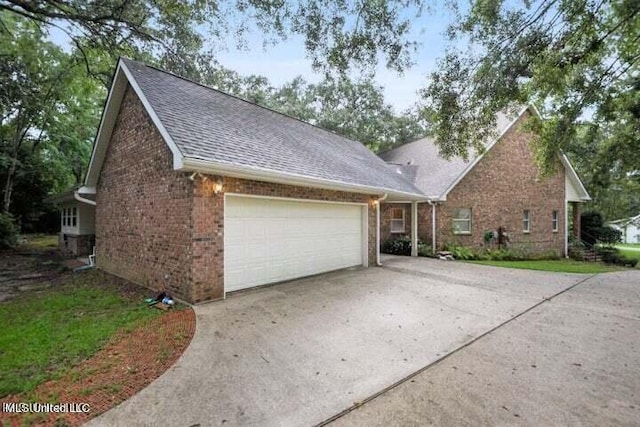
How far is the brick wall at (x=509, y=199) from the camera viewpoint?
13445 millimetres

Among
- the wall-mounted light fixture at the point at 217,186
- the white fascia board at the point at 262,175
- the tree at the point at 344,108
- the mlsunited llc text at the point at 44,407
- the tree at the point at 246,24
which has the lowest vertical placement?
the mlsunited llc text at the point at 44,407

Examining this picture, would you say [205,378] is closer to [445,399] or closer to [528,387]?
[445,399]

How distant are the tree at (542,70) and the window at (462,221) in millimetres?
5276

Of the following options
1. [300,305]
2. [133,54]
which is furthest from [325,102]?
[300,305]

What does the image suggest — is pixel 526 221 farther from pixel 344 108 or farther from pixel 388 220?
pixel 344 108

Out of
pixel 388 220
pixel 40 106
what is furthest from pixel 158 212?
pixel 40 106

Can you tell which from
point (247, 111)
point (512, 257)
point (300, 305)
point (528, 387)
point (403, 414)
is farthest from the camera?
point (512, 257)

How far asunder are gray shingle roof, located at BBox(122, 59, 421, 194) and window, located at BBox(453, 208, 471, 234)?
12.5 feet

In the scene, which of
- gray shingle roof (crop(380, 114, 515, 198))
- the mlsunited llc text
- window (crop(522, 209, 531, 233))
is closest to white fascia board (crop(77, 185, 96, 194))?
the mlsunited llc text

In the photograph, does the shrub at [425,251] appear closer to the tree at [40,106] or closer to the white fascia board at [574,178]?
the white fascia board at [574,178]

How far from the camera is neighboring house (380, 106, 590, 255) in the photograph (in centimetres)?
1323

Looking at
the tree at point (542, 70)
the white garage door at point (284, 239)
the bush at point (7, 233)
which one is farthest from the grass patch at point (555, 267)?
the bush at point (7, 233)

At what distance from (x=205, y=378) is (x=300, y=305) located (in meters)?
2.68

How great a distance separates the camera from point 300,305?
563 centimetres
